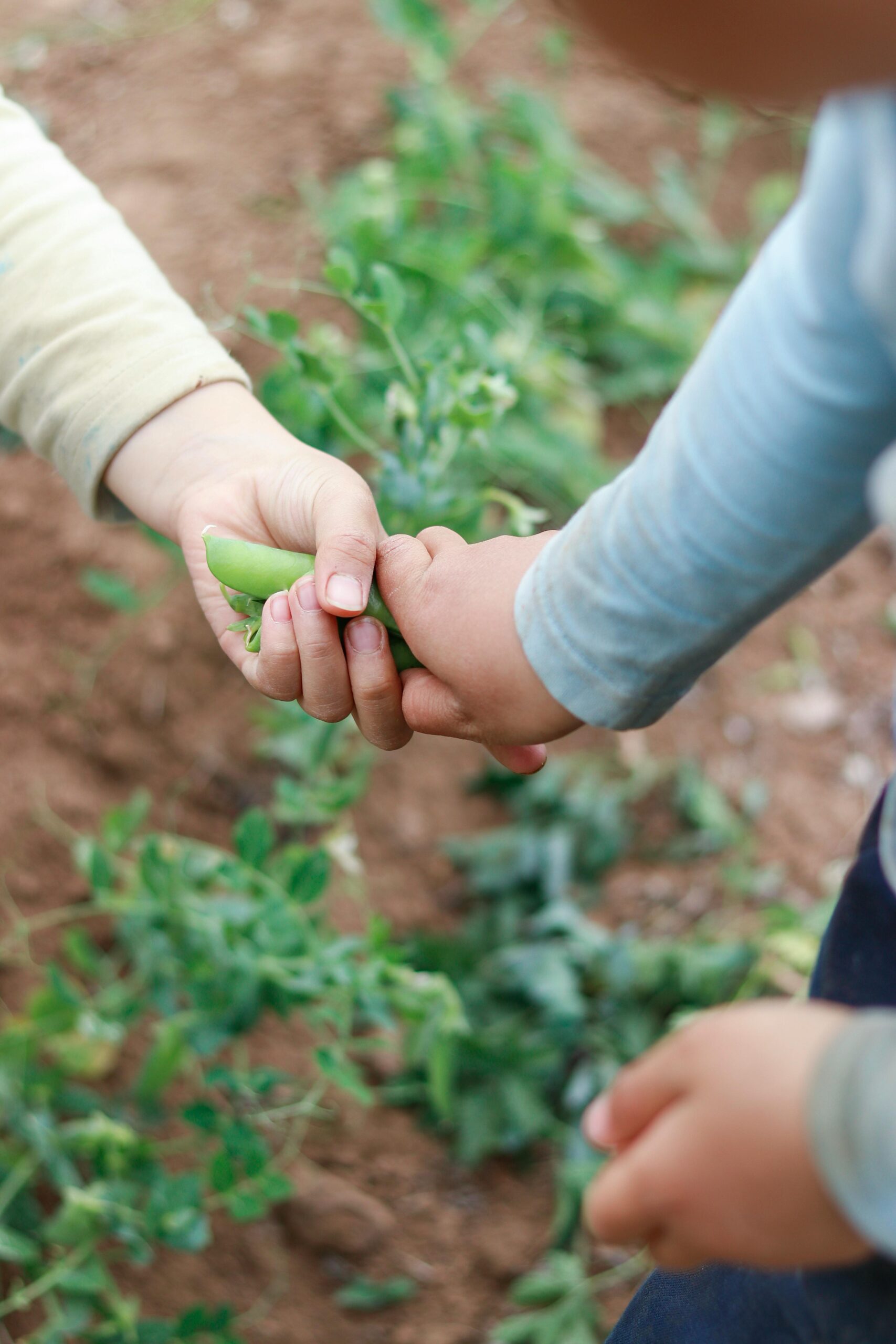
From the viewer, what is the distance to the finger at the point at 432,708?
93 cm

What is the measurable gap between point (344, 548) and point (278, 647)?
0.10 metres

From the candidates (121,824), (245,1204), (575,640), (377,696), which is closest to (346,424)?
(377,696)

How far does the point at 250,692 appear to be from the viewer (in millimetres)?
1786

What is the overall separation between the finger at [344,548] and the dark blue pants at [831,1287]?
0.45 meters

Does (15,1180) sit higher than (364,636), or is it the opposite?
(364,636)

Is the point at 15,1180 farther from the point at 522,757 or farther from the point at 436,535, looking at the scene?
the point at 436,535

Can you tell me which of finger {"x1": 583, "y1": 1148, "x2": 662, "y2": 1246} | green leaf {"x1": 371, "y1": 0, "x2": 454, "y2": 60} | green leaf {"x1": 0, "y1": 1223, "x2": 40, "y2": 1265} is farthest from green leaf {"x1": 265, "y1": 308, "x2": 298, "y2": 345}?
green leaf {"x1": 371, "y1": 0, "x2": 454, "y2": 60}

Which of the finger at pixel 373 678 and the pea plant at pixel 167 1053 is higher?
the finger at pixel 373 678

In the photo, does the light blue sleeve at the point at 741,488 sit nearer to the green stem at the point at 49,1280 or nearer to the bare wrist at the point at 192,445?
the bare wrist at the point at 192,445

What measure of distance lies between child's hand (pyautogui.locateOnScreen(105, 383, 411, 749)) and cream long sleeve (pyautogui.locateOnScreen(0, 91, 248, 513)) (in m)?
0.03

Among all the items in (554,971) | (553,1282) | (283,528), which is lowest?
(553,1282)

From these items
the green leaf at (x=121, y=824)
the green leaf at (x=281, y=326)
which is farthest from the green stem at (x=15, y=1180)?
the green leaf at (x=281, y=326)

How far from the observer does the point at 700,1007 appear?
1.55m

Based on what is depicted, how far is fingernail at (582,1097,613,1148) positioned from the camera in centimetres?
65
